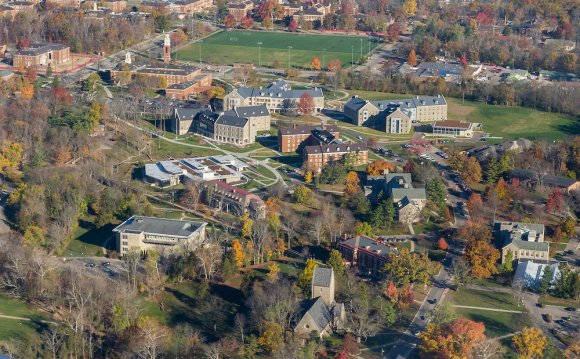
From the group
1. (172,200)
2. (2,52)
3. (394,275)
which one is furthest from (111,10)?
(394,275)

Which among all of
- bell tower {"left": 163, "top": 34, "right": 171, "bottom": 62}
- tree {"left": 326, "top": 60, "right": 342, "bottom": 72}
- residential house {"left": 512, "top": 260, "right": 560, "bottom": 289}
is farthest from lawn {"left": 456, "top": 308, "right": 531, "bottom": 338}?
bell tower {"left": 163, "top": 34, "right": 171, "bottom": 62}

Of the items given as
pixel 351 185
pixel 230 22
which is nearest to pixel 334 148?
pixel 351 185

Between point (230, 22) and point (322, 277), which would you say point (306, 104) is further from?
point (230, 22)

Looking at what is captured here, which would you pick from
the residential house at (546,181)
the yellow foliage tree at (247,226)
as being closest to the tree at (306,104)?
the residential house at (546,181)

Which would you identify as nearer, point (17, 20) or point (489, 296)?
point (489, 296)

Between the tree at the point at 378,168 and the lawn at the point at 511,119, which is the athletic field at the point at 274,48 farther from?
the tree at the point at 378,168

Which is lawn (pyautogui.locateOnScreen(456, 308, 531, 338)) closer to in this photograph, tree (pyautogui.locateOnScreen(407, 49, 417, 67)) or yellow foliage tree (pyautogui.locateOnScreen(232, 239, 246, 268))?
yellow foliage tree (pyautogui.locateOnScreen(232, 239, 246, 268))

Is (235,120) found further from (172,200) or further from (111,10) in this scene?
(111,10)
